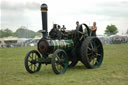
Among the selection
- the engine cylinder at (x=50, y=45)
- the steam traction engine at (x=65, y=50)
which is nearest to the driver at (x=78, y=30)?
the steam traction engine at (x=65, y=50)

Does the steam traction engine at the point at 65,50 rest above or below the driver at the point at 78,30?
below

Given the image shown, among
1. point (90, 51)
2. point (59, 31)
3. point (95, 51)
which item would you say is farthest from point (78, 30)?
point (95, 51)

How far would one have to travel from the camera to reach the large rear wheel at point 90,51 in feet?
25.6

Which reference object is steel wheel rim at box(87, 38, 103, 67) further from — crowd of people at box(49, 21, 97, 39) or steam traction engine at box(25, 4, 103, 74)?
crowd of people at box(49, 21, 97, 39)

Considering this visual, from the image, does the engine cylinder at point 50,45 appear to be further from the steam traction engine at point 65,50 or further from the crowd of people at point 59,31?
the crowd of people at point 59,31

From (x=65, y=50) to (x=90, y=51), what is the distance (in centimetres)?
114

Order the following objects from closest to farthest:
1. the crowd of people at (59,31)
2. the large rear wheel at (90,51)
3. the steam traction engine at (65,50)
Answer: the steam traction engine at (65,50)
the large rear wheel at (90,51)
the crowd of people at (59,31)

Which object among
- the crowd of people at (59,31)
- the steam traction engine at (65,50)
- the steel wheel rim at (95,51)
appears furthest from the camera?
the steel wheel rim at (95,51)

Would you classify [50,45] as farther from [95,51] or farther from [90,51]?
[95,51]

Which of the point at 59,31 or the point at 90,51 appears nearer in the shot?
the point at 59,31

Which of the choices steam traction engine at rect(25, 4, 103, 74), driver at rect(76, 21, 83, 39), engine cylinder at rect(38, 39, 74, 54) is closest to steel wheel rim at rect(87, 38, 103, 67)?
steam traction engine at rect(25, 4, 103, 74)

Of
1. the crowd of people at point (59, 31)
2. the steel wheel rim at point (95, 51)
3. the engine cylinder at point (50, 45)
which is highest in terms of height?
the crowd of people at point (59, 31)

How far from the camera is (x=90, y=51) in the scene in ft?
27.5

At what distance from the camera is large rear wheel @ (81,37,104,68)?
7.80 m
